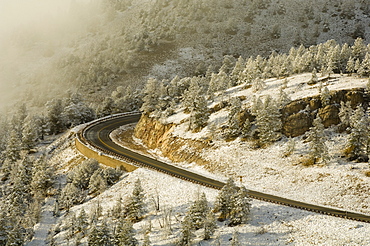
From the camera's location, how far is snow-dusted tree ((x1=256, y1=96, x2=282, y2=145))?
5281cm

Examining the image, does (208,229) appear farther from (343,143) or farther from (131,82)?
(131,82)

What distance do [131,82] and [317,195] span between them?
101m

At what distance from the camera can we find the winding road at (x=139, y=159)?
122 feet

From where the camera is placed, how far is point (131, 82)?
131 metres

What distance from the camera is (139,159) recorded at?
191ft

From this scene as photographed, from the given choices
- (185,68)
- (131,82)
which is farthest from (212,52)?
(131,82)

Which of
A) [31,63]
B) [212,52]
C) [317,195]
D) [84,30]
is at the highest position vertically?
[84,30]

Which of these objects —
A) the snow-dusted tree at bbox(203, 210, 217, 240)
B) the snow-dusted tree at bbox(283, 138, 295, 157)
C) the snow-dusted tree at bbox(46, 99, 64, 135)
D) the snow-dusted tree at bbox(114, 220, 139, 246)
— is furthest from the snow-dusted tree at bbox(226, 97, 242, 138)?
the snow-dusted tree at bbox(46, 99, 64, 135)

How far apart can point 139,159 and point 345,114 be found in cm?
3583

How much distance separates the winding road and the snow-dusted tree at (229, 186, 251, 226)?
553 cm

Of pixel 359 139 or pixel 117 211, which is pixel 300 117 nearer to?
pixel 359 139

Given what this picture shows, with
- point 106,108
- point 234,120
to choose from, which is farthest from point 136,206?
point 106,108

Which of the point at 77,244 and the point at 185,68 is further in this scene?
the point at 185,68

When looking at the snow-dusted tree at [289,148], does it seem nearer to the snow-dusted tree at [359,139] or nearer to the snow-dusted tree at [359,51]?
the snow-dusted tree at [359,139]
